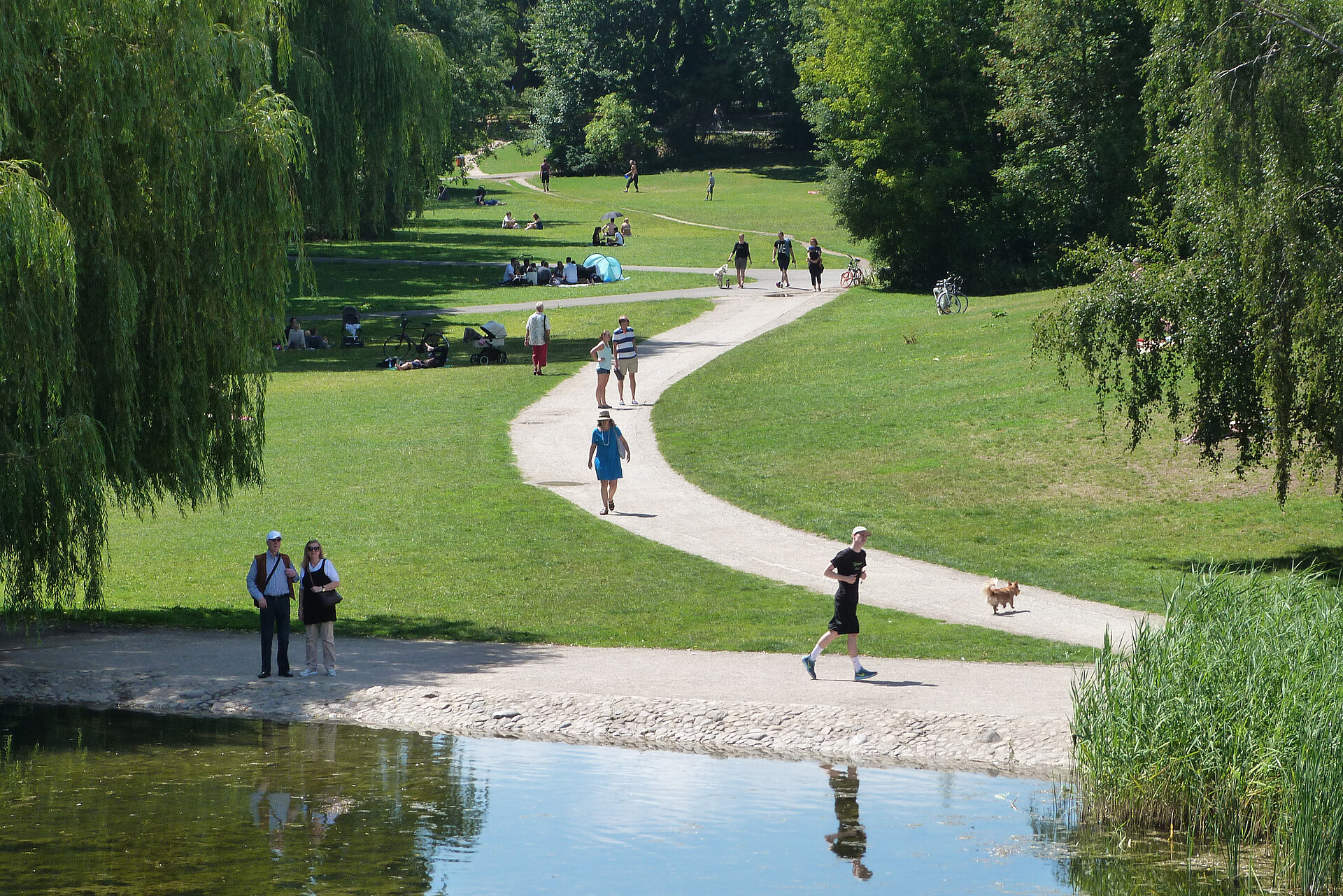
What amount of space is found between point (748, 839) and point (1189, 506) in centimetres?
1532

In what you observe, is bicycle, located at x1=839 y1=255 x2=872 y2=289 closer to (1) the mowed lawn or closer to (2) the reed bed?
(1) the mowed lawn

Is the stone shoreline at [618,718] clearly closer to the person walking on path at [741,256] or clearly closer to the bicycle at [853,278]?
the person walking on path at [741,256]

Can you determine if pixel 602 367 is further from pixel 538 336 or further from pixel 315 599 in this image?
pixel 315 599

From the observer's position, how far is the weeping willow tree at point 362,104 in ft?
112

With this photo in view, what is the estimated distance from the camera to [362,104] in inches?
1407

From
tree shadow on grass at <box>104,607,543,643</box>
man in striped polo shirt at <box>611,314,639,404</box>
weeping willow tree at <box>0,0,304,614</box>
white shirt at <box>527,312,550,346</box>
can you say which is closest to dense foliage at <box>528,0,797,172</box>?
white shirt at <box>527,312,550,346</box>

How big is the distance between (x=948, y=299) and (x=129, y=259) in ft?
105

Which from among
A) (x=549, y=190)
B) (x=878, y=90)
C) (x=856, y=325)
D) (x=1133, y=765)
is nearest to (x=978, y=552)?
(x=1133, y=765)

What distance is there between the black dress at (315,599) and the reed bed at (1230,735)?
8.35 metres

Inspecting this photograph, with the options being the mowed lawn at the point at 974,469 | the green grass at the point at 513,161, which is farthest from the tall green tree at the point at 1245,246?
the green grass at the point at 513,161

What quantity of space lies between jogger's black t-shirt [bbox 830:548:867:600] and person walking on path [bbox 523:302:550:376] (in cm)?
2123

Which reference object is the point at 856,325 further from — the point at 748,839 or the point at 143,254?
the point at 748,839

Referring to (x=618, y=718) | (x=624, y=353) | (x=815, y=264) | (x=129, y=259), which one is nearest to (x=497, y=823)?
(x=618, y=718)

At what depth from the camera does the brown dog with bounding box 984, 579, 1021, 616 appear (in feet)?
61.0
